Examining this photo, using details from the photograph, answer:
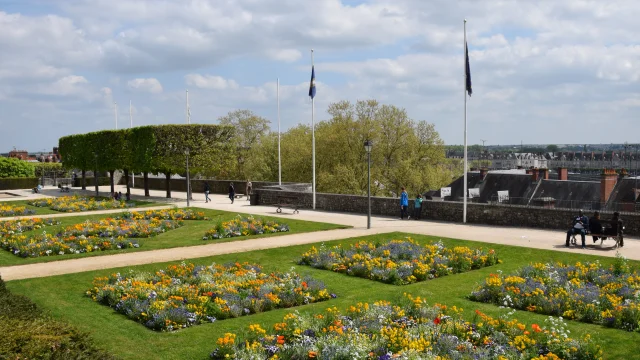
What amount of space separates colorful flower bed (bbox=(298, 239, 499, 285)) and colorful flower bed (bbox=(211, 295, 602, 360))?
4.45m

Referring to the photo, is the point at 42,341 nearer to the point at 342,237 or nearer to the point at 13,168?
the point at 342,237

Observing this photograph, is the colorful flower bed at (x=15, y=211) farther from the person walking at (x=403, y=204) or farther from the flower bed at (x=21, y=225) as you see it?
the person walking at (x=403, y=204)

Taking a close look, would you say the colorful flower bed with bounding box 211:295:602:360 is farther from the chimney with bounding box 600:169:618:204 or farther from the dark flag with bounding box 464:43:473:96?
the chimney with bounding box 600:169:618:204

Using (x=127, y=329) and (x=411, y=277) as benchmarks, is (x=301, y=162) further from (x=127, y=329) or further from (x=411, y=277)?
(x=127, y=329)

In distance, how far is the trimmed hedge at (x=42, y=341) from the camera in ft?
24.0

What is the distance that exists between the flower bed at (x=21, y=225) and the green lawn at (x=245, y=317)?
9615 millimetres

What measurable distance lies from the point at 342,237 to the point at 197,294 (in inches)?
399

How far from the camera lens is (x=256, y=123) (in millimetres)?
79438

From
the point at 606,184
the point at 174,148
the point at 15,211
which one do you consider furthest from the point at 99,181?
the point at 606,184

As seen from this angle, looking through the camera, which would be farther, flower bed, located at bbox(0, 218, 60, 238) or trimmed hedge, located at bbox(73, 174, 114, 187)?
trimmed hedge, located at bbox(73, 174, 114, 187)

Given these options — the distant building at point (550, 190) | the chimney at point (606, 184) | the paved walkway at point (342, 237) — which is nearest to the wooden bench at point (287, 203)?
the paved walkway at point (342, 237)

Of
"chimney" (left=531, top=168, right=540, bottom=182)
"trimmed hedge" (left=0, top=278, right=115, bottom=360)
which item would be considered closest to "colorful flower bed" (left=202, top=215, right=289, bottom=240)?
"trimmed hedge" (left=0, top=278, right=115, bottom=360)

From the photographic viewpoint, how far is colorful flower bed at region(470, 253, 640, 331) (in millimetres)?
11461

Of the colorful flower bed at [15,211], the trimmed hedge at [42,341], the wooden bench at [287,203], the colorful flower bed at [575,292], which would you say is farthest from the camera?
the colorful flower bed at [15,211]
